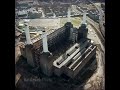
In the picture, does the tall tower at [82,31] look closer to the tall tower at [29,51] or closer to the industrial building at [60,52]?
the industrial building at [60,52]

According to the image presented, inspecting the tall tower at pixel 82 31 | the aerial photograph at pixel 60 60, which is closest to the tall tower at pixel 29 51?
the aerial photograph at pixel 60 60

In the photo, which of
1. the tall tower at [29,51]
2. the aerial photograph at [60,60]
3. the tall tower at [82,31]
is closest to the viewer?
the aerial photograph at [60,60]

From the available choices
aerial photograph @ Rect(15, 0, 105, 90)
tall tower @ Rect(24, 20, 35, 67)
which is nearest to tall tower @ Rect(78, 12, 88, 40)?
aerial photograph @ Rect(15, 0, 105, 90)

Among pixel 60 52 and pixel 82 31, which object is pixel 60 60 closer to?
pixel 60 52

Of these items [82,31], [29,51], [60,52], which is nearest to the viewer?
[29,51]

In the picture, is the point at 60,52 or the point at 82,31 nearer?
the point at 60,52

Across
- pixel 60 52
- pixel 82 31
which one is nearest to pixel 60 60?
pixel 60 52
